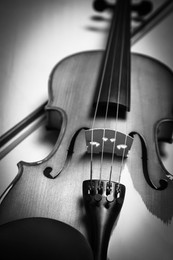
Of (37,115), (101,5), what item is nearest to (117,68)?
(37,115)

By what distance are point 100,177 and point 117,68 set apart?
22.4 inches

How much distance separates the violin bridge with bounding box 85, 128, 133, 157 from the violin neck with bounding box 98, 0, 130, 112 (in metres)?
0.17

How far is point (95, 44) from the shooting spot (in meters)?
1.66

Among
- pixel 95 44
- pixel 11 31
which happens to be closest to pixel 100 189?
pixel 95 44

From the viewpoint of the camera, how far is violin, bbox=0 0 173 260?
57 cm

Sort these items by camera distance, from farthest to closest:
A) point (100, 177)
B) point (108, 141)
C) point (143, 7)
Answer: point (143, 7) → point (108, 141) → point (100, 177)

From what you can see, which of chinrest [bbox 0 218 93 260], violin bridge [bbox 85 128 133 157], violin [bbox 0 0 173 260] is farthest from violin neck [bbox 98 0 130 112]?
chinrest [bbox 0 218 93 260]

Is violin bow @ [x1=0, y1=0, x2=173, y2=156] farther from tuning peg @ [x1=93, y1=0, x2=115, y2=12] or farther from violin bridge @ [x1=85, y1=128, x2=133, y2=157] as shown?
violin bridge @ [x1=85, y1=128, x2=133, y2=157]

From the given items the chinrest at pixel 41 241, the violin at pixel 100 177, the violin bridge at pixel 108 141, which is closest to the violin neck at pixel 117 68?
the violin at pixel 100 177

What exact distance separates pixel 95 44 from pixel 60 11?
16.7 inches

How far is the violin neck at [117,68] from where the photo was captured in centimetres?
101

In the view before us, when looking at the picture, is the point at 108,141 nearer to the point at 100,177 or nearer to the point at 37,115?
the point at 100,177

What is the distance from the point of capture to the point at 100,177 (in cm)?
74

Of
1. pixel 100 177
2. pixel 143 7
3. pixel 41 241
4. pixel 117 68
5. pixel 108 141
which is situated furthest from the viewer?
pixel 143 7
